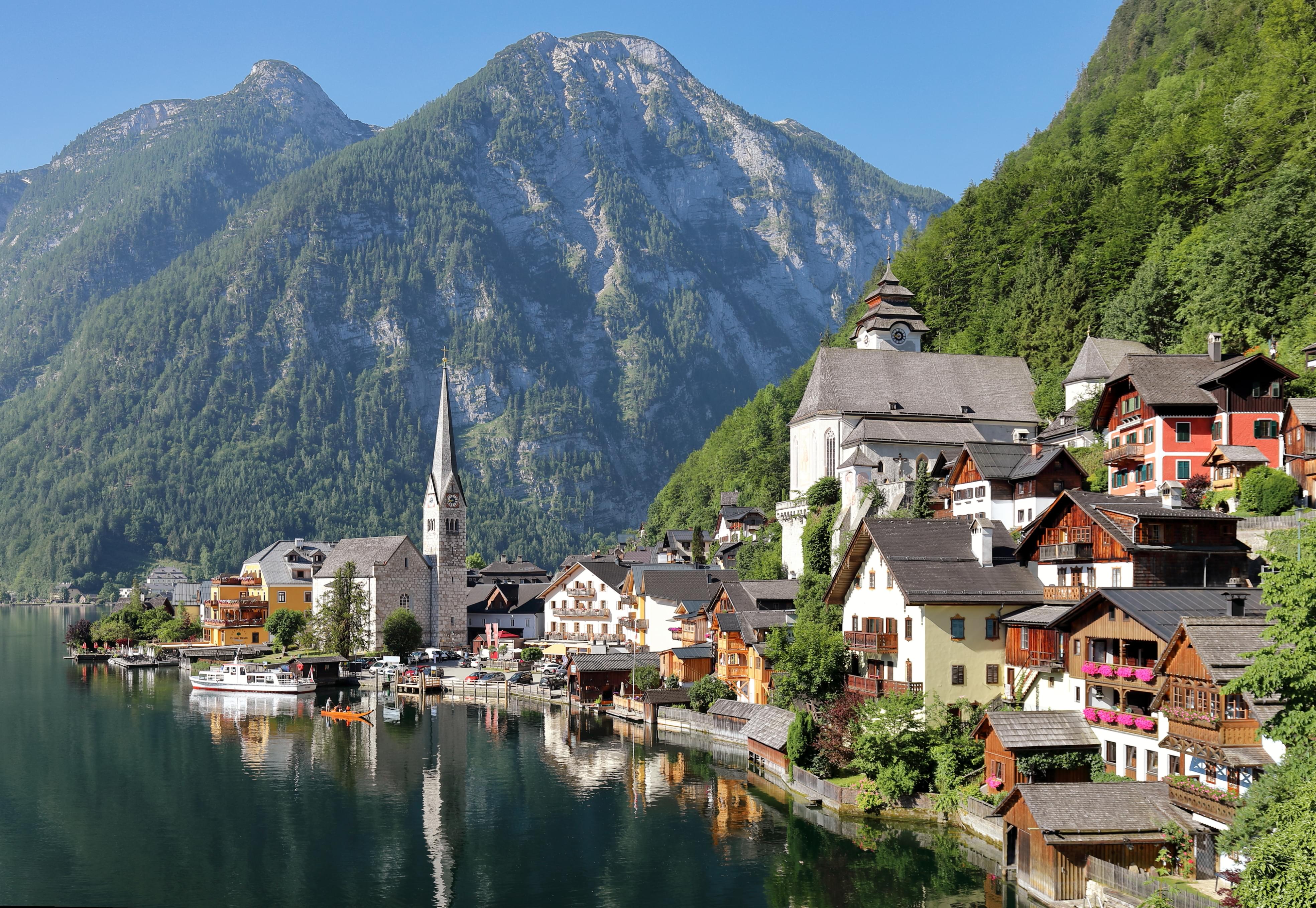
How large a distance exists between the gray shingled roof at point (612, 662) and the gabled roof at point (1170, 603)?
162 feet

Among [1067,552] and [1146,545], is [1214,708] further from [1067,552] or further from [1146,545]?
[1067,552]

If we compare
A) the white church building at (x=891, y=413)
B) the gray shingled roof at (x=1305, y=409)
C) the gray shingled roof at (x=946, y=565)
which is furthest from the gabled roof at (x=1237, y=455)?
the white church building at (x=891, y=413)

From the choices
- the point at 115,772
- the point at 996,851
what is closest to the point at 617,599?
the point at 115,772

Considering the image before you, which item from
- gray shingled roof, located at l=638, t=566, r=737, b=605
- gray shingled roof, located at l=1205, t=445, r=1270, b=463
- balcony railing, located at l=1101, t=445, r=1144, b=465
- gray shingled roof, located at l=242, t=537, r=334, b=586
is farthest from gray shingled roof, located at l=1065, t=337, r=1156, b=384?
gray shingled roof, located at l=242, t=537, r=334, b=586

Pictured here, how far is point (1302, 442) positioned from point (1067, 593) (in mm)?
14892

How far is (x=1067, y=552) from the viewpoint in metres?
47.6

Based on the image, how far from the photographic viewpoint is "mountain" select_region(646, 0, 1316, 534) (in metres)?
71.2

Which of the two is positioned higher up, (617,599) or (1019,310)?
(1019,310)

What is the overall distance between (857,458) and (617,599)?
39.1 meters

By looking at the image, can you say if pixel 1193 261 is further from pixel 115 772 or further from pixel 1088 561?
pixel 115 772

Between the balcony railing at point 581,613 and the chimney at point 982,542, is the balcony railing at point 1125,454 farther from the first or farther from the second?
the balcony railing at point 581,613

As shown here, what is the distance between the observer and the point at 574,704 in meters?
86.1

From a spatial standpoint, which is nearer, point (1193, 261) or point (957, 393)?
point (1193, 261)

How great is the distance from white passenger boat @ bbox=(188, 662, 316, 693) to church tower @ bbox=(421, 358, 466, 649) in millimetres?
25859
